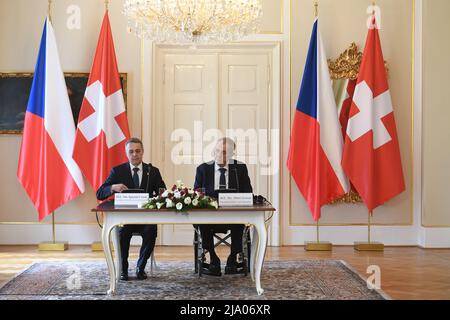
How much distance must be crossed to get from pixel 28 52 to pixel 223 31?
314cm

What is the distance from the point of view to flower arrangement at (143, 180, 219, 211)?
4730 millimetres

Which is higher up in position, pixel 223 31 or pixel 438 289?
pixel 223 31

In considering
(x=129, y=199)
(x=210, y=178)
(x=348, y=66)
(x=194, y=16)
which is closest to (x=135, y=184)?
(x=129, y=199)

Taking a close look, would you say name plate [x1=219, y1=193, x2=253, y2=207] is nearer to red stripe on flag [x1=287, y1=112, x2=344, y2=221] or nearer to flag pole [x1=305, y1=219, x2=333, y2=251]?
red stripe on flag [x1=287, y1=112, x2=344, y2=221]

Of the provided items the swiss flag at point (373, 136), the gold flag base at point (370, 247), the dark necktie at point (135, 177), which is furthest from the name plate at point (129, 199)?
the gold flag base at point (370, 247)

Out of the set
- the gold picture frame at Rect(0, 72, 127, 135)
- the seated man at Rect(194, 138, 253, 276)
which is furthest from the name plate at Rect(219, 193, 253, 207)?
the gold picture frame at Rect(0, 72, 127, 135)

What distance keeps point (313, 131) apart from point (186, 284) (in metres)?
2.90

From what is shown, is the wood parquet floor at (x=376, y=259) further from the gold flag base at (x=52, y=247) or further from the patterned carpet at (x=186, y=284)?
the patterned carpet at (x=186, y=284)

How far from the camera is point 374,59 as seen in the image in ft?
24.3

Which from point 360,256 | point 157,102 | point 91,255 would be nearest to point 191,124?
point 157,102

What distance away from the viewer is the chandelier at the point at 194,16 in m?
5.46

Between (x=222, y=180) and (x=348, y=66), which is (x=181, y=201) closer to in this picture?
(x=222, y=180)

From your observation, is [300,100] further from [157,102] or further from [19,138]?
[19,138]
